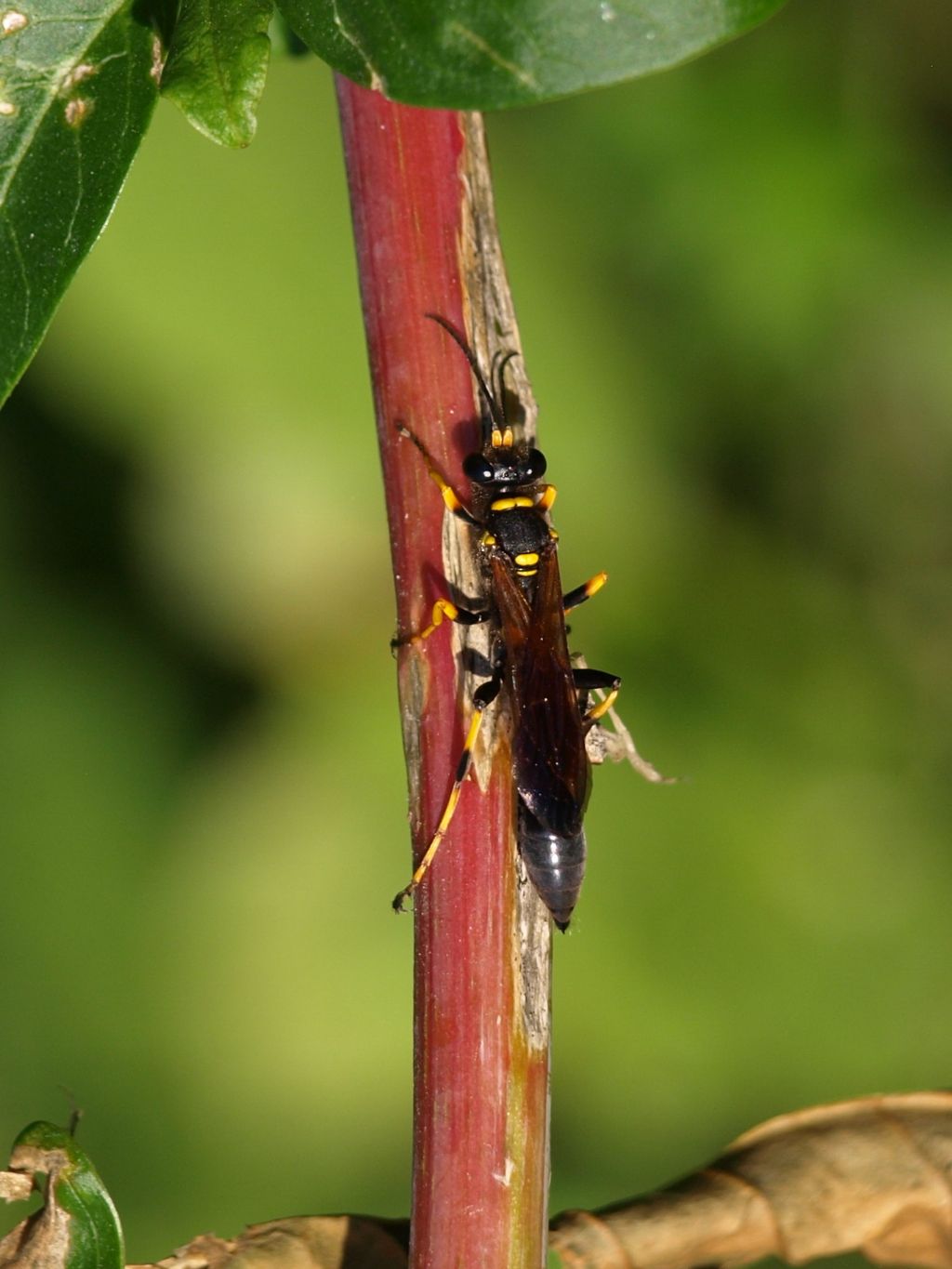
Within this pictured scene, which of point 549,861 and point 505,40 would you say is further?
point 549,861

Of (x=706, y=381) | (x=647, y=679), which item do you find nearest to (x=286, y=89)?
(x=706, y=381)

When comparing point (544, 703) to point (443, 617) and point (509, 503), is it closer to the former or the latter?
point (509, 503)

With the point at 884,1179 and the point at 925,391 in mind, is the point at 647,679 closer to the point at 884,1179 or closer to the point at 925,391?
the point at 925,391

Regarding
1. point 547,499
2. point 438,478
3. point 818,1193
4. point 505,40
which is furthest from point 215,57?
point 818,1193

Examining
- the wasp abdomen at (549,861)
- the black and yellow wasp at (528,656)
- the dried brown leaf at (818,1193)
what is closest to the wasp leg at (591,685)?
A: the black and yellow wasp at (528,656)

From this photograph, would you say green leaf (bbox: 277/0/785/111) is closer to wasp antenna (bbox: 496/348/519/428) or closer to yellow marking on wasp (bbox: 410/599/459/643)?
wasp antenna (bbox: 496/348/519/428)

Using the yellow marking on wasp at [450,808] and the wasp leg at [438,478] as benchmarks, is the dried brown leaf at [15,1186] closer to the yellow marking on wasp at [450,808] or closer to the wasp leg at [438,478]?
the yellow marking on wasp at [450,808]
